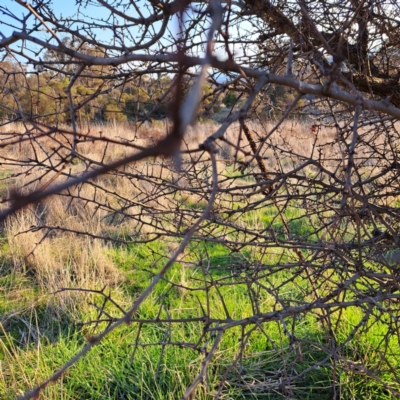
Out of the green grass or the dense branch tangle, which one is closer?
the dense branch tangle

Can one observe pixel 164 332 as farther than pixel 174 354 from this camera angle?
Yes

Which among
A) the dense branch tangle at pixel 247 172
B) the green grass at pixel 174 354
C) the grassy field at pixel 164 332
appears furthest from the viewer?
the green grass at pixel 174 354

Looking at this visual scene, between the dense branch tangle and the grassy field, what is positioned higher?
the dense branch tangle

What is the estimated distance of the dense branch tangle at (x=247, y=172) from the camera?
2.08ft

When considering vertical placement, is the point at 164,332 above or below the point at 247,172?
below

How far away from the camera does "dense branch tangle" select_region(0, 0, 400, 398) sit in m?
0.63

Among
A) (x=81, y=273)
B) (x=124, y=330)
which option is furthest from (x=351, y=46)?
(x=81, y=273)

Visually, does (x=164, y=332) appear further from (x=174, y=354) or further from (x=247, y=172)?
(x=247, y=172)

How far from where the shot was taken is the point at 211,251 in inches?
159

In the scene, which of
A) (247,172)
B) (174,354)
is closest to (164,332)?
(174,354)

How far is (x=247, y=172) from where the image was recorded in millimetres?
2211

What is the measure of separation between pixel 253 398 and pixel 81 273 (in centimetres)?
167

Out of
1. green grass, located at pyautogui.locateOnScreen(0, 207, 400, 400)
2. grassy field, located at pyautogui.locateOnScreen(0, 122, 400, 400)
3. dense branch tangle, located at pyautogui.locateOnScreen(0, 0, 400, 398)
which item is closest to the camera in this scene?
dense branch tangle, located at pyautogui.locateOnScreen(0, 0, 400, 398)

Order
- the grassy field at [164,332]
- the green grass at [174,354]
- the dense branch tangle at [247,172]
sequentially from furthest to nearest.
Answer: the green grass at [174,354] < the grassy field at [164,332] < the dense branch tangle at [247,172]
